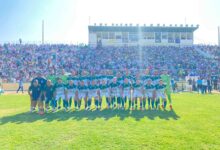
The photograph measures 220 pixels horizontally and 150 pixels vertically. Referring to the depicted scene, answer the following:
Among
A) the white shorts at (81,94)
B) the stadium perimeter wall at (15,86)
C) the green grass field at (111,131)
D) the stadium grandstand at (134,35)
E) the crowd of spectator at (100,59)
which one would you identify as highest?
the stadium grandstand at (134,35)

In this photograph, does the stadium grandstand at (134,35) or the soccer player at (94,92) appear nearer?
the soccer player at (94,92)

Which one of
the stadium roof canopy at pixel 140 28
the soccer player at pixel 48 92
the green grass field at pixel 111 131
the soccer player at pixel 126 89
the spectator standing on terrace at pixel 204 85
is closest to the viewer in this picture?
the green grass field at pixel 111 131

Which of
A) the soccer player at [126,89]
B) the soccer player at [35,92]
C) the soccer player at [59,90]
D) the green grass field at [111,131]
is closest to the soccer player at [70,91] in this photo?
the soccer player at [59,90]

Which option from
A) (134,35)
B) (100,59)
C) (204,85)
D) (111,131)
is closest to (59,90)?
(111,131)

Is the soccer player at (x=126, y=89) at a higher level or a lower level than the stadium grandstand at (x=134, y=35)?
lower

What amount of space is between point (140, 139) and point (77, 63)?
32.6 metres

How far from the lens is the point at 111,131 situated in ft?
25.3

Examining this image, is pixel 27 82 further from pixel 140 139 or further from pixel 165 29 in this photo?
pixel 165 29

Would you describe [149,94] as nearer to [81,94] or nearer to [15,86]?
[81,94]

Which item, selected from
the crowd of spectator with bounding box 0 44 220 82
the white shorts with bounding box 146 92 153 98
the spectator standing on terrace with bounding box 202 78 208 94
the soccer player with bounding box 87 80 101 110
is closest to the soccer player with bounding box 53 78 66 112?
the soccer player with bounding box 87 80 101 110

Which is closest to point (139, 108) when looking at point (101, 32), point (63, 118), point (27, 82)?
point (63, 118)

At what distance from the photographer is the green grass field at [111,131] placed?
21.1 feet

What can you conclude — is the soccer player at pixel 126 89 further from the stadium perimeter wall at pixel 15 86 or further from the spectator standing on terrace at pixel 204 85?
the stadium perimeter wall at pixel 15 86

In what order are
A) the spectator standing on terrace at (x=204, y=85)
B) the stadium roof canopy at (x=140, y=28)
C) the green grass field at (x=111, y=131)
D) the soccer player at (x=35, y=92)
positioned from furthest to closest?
the stadium roof canopy at (x=140, y=28) < the spectator standing on terrace at (x=204, y=85) < the soccer player at (x=35, y=92) < the green grass field at (x=111, y=131)
